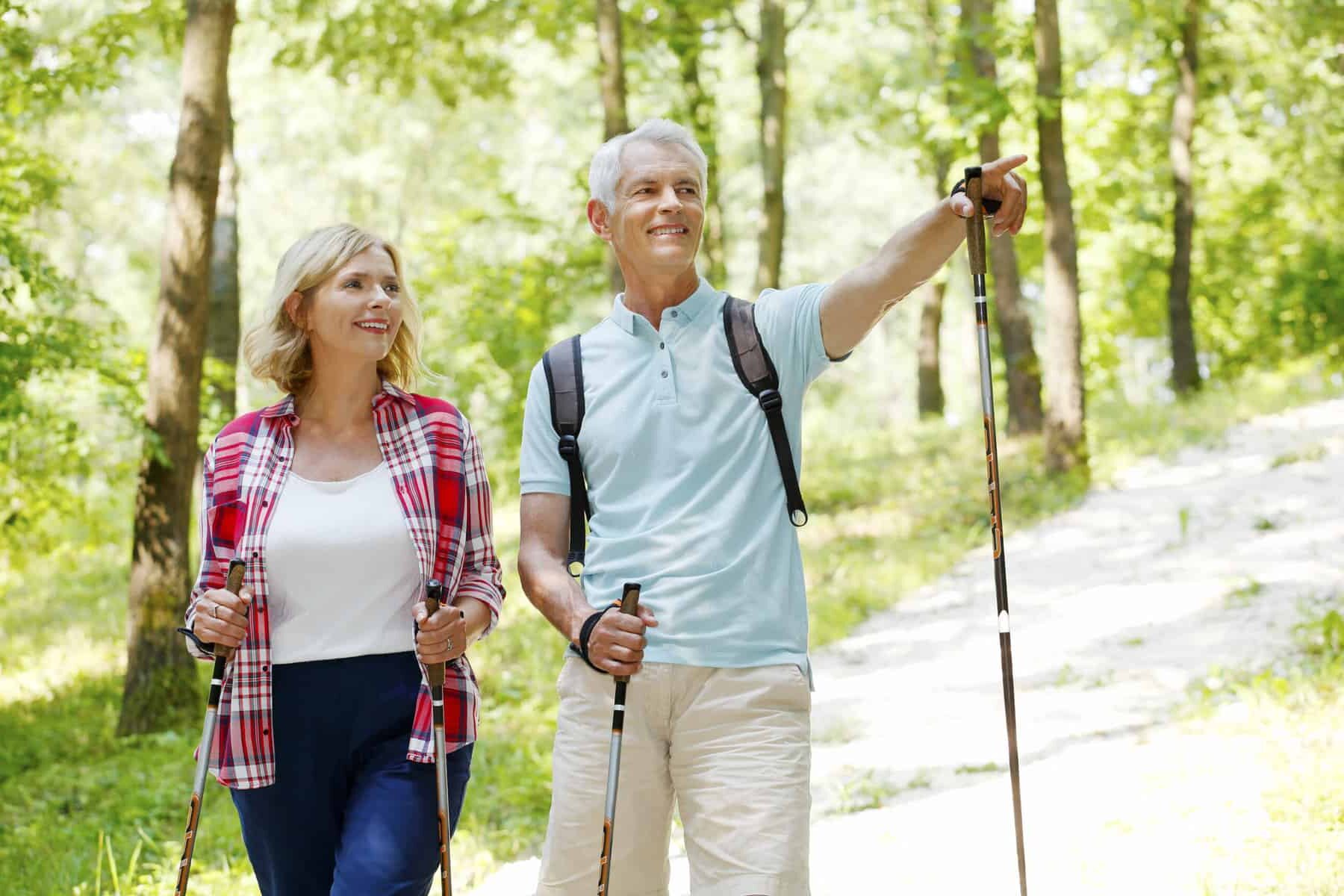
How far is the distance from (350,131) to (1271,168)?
61.3 feet

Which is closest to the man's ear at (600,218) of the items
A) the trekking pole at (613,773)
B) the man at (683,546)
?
the man at (683,546)

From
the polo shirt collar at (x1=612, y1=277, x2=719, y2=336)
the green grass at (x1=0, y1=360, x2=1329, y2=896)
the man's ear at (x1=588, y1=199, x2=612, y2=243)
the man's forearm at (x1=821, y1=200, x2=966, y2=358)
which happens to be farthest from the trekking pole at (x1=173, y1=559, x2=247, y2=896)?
the green grass at (x1=0, y1=360, x2=1329, y2=896)

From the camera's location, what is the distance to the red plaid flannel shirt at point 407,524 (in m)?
3.29

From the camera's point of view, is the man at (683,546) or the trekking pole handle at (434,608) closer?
the man at (683,546)

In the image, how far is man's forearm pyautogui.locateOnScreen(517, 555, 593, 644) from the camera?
313cm

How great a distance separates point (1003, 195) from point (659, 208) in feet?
2.57

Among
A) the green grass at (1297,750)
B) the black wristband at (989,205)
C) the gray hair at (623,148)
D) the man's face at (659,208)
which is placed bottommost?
the green grass at (1297,750)

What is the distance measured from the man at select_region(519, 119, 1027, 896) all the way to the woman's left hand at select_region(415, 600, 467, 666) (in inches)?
Answer: 8.5

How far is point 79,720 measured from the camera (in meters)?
9.80

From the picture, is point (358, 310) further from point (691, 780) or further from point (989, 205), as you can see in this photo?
point (989, 205)

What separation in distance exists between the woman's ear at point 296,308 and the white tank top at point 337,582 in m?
0.54

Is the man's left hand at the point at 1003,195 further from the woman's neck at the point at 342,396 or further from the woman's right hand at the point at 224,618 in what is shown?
the woman's right hand at the point at 224,618

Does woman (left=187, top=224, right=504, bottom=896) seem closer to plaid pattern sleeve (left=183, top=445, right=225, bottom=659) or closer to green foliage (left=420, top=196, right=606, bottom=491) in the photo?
plaid pattern sleeve (left=183, top=445, right=225, bottom=659)

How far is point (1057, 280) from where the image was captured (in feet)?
43.5
